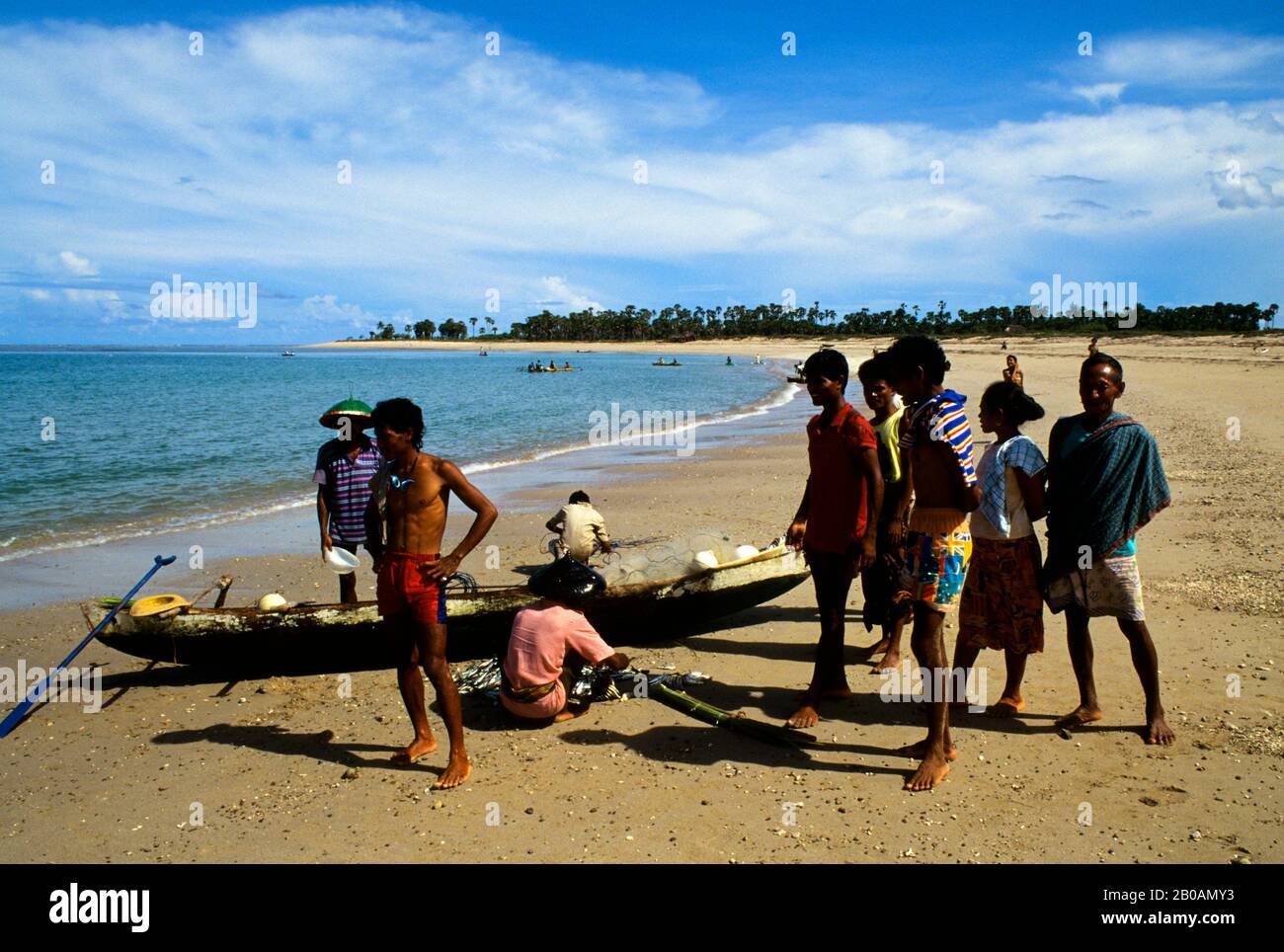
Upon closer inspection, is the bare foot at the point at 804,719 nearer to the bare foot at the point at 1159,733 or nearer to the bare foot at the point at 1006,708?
the bare foot at the point at 1006,708

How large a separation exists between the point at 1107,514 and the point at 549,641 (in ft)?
10.9

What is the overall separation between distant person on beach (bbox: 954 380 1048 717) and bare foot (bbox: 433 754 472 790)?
3.08 metres

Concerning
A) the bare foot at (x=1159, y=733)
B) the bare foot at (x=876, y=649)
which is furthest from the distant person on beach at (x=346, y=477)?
the bare foot at (x=1159, y=733)

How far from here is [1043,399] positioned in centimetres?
2619

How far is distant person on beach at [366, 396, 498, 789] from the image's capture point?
14.9ft

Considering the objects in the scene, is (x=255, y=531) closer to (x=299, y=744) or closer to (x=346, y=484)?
(x=346, y=484)

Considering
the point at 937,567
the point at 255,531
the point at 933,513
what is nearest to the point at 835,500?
the point at 933,513

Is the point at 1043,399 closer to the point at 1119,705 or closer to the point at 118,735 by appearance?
the point at 1119,705

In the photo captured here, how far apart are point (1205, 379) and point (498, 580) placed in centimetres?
3047

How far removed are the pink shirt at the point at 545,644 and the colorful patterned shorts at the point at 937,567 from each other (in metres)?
1.91

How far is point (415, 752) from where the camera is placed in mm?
4906

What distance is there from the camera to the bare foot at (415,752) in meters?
4.91

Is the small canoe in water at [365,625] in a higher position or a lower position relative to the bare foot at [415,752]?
higher

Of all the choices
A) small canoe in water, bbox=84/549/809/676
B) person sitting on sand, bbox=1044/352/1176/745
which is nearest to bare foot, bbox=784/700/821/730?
person sitting on sand, bbox=1044/352/1176/745
